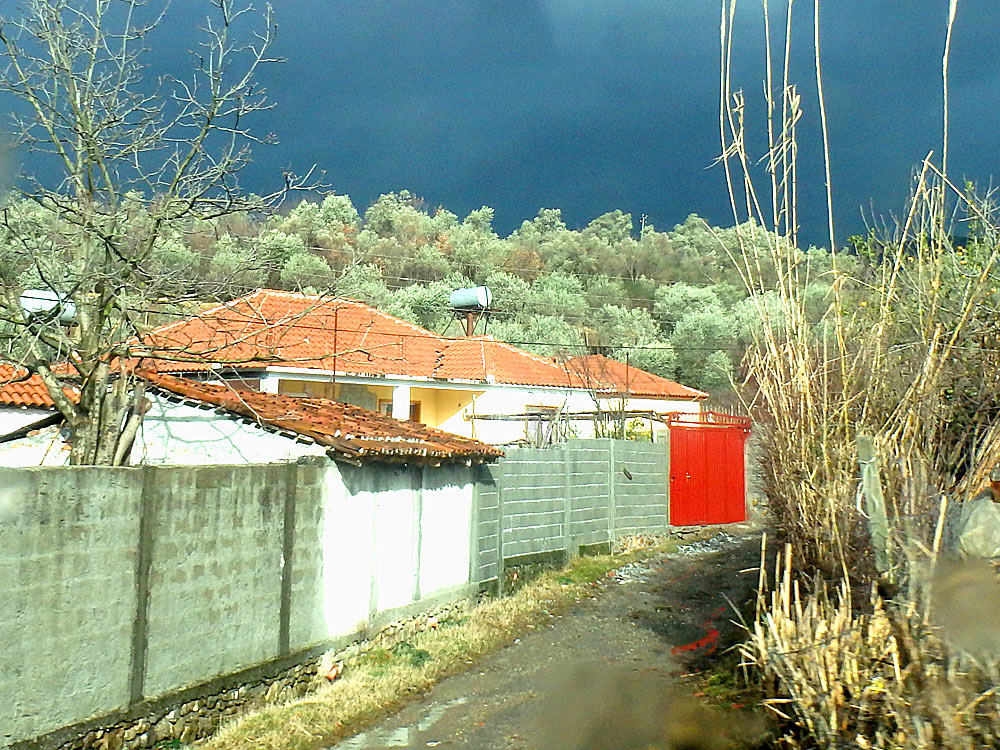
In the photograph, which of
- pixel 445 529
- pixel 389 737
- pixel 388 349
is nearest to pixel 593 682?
pixel 389 737

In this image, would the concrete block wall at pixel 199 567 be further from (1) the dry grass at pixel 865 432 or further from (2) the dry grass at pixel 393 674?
(1) the dry grass at pixel 865 432

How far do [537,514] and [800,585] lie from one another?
7921mm

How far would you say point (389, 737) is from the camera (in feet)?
25.8

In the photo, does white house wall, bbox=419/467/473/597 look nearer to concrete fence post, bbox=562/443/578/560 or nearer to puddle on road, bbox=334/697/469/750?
puddle on road, bbox=334/697/469/750

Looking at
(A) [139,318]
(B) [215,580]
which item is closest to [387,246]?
(A) [139,318]

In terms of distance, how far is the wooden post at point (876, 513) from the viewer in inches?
244

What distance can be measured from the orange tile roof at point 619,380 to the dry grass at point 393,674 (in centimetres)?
1112

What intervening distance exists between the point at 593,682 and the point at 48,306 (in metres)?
8.41

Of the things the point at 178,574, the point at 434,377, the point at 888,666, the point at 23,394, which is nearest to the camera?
the point at 888,666

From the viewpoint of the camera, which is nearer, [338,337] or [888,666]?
[888,666]

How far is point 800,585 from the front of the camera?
7480 mm

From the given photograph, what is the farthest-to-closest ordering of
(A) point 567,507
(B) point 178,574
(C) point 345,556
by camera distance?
(A) point 567,507 → (C) point 345,556 → (B) point 178,574

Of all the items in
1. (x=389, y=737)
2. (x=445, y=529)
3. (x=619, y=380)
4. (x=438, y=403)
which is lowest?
(x=389, y=737)

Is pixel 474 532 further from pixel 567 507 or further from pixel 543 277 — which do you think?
pixel 543 277
